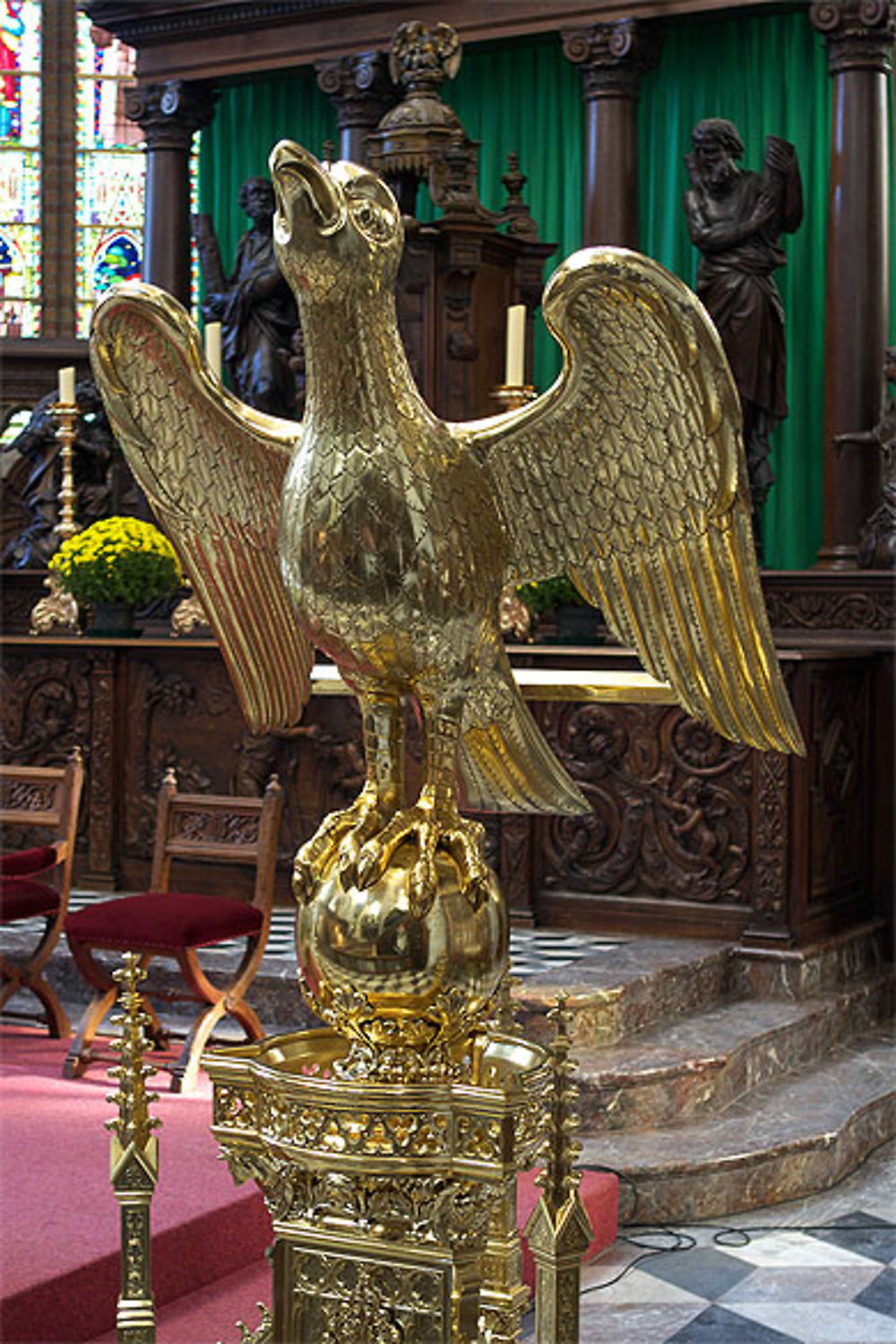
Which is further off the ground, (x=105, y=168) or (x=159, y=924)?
(x=105, y=168)

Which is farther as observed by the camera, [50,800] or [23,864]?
[50,800]

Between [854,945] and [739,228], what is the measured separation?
2.96 meters

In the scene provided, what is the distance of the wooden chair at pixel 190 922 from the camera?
4027 millimetres

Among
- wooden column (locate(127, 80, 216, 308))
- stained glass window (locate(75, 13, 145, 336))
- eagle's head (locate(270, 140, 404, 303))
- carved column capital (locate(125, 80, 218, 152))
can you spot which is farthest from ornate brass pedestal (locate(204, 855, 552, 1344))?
stained glass window (locate(75, 13, 145, 336))

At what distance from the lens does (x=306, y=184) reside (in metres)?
1.19

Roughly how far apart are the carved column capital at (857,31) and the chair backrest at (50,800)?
13.1ft

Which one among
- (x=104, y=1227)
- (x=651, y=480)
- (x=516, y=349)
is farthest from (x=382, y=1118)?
(x=516, y=349)

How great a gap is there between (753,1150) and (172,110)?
238 inches

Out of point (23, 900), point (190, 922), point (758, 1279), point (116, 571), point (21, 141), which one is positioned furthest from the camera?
point (21, 141)

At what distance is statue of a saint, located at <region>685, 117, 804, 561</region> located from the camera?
6.98 m

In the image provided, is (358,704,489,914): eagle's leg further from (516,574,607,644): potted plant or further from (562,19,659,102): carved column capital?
(562,19,659,102): carved column capital

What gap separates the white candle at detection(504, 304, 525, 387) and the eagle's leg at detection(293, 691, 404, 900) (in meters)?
2.70

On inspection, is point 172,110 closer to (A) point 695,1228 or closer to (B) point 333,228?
(A) point 695,1228

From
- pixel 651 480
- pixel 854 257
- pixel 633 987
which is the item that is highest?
pixel 854 257
